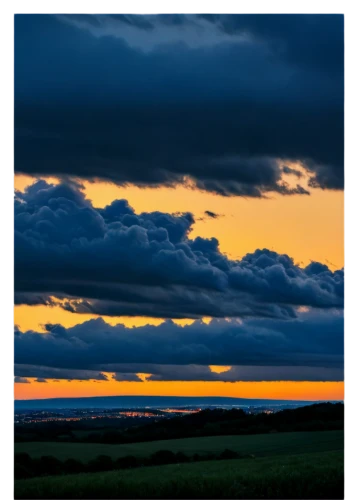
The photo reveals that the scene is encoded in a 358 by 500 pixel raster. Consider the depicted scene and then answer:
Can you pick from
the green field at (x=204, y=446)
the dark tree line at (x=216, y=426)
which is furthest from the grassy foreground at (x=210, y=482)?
the dark tree line at (x=216, y=426)

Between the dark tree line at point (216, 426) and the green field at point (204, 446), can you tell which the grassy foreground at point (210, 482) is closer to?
the green field at point (204, 446)

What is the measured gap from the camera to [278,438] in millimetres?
17328

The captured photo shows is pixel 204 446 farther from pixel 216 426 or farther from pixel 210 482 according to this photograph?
pixel 210 482

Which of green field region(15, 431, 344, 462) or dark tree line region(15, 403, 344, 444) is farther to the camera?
dark tree line region(15, 403, 344, 444)

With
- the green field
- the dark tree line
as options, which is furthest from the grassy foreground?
the dark tree line

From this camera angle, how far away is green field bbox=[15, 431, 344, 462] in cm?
1667

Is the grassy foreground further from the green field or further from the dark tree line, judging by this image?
the dark tree line

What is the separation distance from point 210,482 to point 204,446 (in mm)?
1414

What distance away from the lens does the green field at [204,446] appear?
16.7m

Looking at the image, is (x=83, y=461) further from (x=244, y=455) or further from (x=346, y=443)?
(x=346, y=443)

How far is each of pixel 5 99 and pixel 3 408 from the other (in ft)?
18.1

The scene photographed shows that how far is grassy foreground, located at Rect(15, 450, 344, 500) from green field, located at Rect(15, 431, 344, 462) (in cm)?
59

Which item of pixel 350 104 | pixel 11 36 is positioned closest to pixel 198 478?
pixel 350 104

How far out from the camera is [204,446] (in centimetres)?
1689
